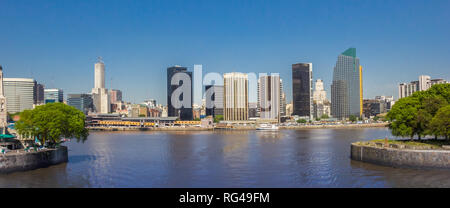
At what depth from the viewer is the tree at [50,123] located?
2073 inches

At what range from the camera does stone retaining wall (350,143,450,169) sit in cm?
4394

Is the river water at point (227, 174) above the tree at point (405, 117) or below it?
below

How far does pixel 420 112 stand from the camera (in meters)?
54.9

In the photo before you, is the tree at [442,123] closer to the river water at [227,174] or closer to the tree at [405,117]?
the tree at [405,117]

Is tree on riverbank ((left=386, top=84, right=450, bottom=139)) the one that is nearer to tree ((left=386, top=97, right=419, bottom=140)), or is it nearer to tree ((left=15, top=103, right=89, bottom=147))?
tree ((left=386, top=97, right=419, bottom=140))

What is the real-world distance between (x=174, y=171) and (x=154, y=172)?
2.57 metres

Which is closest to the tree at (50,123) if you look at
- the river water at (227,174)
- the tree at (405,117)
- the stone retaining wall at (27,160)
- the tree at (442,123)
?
the stone retaining wall at (27,160)

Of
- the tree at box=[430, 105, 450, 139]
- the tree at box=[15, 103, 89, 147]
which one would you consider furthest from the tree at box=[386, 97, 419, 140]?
the tree at box=[15, 103, 89, 147]

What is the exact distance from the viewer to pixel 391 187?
37.8 meters

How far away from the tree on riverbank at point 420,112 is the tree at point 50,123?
47.8 meters

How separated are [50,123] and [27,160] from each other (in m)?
7.75

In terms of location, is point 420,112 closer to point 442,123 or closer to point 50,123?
point 442,123

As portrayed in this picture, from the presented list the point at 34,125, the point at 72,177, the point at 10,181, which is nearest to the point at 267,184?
the point at 72,177
